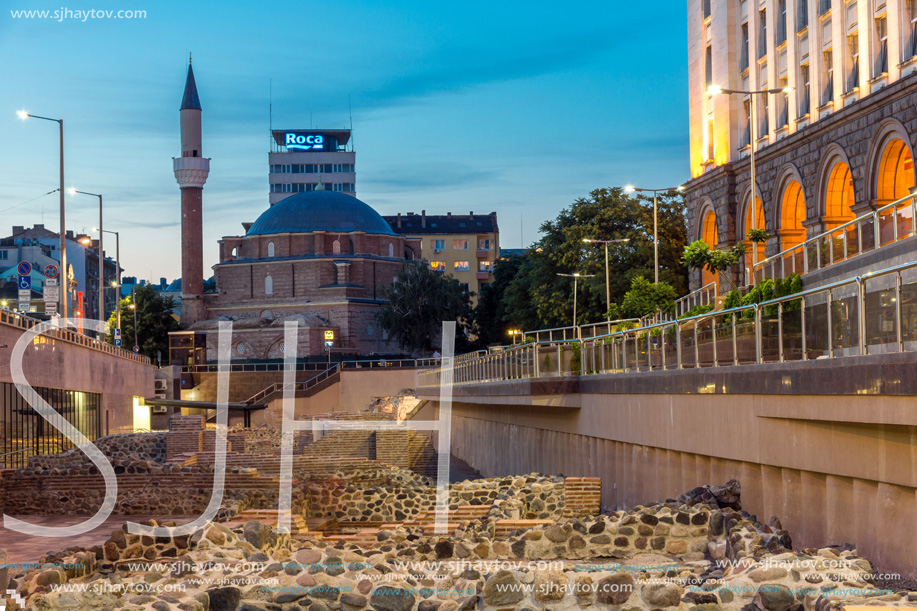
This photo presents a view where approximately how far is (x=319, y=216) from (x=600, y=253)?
46455 mm

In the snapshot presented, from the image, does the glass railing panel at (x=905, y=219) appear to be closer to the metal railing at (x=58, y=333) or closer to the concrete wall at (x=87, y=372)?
the concrete wall at (x=87, y=372)

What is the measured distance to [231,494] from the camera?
77.4 feet

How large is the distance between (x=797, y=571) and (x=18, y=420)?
27544 mm

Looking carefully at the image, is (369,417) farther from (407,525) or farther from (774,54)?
(407,525)

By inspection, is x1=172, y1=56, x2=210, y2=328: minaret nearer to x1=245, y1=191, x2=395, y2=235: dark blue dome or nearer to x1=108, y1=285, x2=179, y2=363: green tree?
x1=108, y1=285, x2=179, y2=363: green tree

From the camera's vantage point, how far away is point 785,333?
42.8ft

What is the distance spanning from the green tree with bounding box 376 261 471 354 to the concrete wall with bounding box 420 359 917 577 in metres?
69.8

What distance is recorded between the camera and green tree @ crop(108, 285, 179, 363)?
101438mm

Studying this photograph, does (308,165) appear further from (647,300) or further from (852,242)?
(852,242)

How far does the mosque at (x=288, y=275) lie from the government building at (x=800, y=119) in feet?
163

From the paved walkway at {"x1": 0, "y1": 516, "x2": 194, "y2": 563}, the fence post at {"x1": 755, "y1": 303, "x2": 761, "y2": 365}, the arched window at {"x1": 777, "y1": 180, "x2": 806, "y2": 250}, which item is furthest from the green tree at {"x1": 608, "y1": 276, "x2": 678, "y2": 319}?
the fence post at {"x1": 755, "y1": 303, "x2": 761, "y2": 365}

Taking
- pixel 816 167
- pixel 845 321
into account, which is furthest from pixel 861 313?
pixel 816 167

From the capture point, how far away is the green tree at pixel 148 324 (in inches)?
3994

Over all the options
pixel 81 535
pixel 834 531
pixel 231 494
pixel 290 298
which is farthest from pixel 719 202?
pixel 290 298
